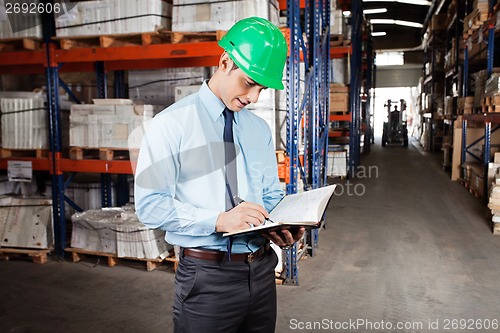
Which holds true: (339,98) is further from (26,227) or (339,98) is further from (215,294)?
(215,294)

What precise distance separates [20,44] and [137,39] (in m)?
1.77

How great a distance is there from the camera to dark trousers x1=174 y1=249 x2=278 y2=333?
1.87 metres

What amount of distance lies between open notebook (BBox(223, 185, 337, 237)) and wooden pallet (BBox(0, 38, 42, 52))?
483 cm

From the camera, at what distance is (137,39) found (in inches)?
214

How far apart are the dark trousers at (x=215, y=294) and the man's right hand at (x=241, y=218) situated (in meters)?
0.23

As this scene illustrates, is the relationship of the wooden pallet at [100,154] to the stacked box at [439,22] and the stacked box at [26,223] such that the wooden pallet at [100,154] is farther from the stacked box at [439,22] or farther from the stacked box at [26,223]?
the stacked box at [439,22]

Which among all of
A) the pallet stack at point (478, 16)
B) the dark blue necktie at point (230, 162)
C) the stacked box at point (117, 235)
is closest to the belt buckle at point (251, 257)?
the dark blue necktie at point (230, 162)

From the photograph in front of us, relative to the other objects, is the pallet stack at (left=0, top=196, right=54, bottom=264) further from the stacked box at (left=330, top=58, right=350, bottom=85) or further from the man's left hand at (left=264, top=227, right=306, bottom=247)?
the stacked box at (left=330, top=58, right=350, bottom=85)

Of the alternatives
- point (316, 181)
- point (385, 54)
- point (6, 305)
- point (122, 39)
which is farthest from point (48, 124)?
point (385, 54)

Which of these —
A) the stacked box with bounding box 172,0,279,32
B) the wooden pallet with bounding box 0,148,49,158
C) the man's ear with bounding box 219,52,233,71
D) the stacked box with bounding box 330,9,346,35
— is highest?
the stacked box with bounding box 330,9,346,35

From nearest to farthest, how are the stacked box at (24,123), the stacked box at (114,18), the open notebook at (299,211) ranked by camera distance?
the open notebook at (299,211) → the stacked box at (114,18) → the stacked box at (24,123)

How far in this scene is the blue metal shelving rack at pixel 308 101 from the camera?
4742 millimetres

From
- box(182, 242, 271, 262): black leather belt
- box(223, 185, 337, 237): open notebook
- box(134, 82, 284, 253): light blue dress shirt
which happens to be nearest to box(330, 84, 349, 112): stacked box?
box(223, 185, 337, 237): open notebook

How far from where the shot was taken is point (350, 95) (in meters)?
11.6
